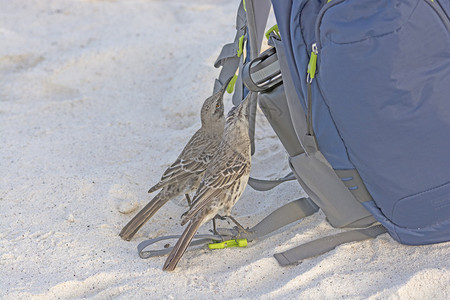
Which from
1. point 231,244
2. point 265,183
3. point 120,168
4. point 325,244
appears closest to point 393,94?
point 325,244

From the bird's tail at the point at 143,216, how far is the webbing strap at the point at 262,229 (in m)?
0.16

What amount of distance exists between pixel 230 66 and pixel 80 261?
1.46m

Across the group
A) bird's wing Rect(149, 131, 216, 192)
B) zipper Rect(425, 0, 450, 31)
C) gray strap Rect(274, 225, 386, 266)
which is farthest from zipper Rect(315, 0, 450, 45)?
bird's wing Rect(149, 131, 216, 192)

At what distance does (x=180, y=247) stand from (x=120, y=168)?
1215mm

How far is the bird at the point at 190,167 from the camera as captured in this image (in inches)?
139

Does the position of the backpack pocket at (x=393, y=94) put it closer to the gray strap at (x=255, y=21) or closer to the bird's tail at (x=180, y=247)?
the gray strap at (x=255, y=21)

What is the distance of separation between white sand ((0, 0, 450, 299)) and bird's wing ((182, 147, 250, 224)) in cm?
28

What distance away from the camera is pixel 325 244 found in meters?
3.15

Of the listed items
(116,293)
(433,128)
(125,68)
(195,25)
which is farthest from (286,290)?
(195,25)

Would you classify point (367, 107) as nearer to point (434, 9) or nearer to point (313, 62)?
point (313, 62)

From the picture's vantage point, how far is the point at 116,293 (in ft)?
9.57

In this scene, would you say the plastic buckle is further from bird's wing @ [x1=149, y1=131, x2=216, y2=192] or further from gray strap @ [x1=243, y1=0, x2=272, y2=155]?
gray strap @ [x1=243, y1=0, x2=272, y2=155]

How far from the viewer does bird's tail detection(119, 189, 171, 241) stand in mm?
3445

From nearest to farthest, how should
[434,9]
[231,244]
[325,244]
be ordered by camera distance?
[434,9], [325,244], [231,244]
